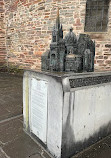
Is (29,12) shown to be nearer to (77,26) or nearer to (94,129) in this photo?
(77,26)

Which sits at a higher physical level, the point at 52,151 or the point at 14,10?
the point at 14,10

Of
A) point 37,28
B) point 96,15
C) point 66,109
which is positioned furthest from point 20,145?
point 37,28

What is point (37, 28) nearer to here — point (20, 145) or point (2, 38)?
point (2, 38)

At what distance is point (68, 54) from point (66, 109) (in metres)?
0.82

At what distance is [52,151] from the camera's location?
5.87 ft

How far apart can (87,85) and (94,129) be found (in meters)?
0.75

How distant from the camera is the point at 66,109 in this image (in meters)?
1.62

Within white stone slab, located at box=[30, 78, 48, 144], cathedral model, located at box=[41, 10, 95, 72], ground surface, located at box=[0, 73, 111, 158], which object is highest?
cathedral model, located at box=[41, 10, 95, 72]

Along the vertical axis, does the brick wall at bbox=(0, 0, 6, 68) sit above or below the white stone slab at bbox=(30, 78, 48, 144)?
above

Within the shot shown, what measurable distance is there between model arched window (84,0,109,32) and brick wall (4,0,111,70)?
221 mm

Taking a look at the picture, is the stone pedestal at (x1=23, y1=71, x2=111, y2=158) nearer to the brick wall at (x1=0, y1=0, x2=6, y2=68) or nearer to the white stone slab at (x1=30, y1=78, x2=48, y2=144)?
the white stone slab at (x1=30, y1=78, x2=48, y2=144)

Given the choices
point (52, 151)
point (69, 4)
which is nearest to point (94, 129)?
point (52, 151)

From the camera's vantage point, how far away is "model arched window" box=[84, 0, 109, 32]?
5.43 metres

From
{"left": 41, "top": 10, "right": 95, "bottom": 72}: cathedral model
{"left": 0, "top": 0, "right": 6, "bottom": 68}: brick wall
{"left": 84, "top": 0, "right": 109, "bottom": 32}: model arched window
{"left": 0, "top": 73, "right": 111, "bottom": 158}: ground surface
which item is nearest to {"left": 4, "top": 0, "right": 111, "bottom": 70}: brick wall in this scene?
{"left": 84, "top": 0, "right": 109, "bottom": 32}: model arched window
